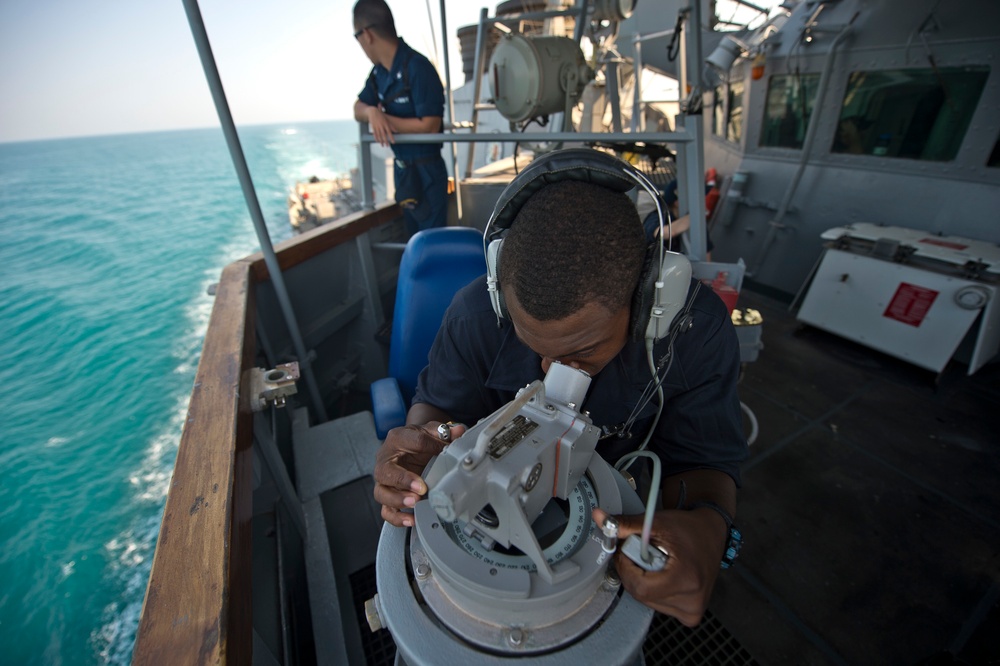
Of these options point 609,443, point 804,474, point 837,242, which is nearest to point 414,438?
point 609,443

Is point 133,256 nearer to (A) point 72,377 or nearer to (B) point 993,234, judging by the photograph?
(A) point 72,377

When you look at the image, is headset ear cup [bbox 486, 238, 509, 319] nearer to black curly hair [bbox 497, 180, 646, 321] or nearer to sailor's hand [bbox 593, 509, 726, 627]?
black curly hair [bbox 497, 180, 646, 321]

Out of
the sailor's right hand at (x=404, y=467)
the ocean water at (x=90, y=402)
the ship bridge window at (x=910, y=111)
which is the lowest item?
the ocean water at (x=90, y=402)

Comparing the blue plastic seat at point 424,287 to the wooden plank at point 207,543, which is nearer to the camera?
the wooden plank at point 207,543

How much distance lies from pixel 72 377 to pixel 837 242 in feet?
34.0

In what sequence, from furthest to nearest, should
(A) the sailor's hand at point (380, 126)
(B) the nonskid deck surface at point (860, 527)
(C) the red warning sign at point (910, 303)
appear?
1. (C) the red warning sign at point (910, 303)
2. (A) the sailor's hand at point (380, 126)
3. (B) the nonskid deck surface at point (860, 527)

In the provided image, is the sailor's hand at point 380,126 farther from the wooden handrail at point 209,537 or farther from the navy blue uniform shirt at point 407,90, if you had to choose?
the wooden handrail at point 209,537

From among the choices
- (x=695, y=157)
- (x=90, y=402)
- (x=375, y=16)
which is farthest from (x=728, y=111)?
(x=90, y=402)

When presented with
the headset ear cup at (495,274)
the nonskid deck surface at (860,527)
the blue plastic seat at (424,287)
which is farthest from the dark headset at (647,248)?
the nonskid deck surface at (860,527)

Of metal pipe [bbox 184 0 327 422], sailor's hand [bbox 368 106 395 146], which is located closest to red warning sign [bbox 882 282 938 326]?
sailor's hand [bbox 368 106 395 146]

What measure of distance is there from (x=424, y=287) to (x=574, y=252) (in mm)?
1105

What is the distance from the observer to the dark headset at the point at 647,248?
0.84 metres

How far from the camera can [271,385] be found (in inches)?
50.3

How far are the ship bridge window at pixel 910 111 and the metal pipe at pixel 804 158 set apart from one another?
18 cm
